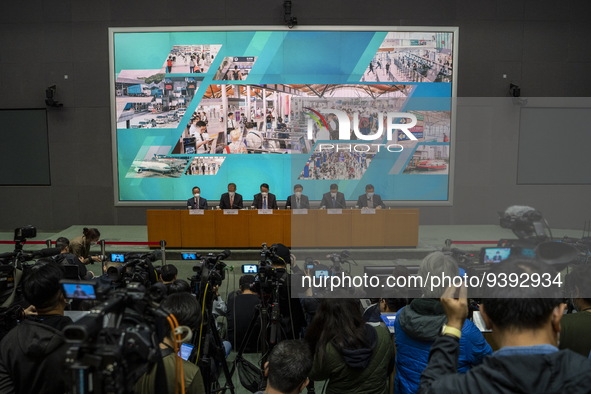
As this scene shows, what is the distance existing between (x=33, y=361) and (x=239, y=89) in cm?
954

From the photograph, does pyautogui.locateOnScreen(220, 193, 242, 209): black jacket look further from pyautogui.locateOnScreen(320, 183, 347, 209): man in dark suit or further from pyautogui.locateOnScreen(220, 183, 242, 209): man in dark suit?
pyautogui.locateOnScreen(320, 183, 347, 209): man in dark suit

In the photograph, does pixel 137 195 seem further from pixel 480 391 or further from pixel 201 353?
pixel 480 391

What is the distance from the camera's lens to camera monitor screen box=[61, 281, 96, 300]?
1569 millimetres

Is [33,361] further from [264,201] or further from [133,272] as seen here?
[264,201]

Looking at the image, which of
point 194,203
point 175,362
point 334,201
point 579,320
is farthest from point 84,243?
point 579,320

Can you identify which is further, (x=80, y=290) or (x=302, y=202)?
(x=302, y=202)

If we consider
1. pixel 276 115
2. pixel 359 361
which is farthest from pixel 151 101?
pixel 359 361

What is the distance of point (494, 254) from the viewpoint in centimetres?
286

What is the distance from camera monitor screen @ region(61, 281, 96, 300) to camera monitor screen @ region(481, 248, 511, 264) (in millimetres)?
2118

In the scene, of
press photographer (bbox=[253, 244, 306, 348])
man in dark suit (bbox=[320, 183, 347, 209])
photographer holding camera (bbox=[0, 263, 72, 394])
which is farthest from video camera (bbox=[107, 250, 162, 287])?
man in dark suit (bbox=[320, 183, 347, 209])

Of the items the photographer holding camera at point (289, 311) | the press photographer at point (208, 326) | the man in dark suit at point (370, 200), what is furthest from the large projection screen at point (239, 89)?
the press photographer at point (208, 326)

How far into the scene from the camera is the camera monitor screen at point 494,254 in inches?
105

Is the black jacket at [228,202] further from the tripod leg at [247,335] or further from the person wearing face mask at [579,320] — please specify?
the person wearing face mask at [579,320]

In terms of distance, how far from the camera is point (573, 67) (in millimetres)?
11148
